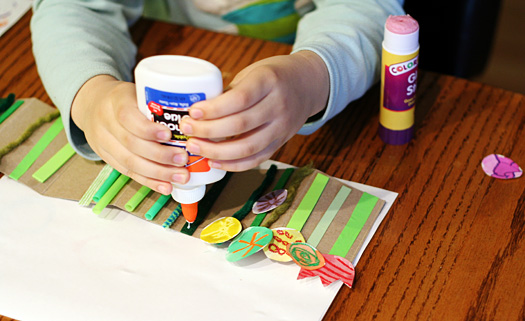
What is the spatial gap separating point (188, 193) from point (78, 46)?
11.9 inches

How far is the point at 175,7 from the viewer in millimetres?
1058

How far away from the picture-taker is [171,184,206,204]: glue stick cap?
61 cm

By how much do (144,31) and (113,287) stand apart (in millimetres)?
483

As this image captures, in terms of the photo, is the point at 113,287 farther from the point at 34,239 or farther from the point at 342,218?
the point at 342,218

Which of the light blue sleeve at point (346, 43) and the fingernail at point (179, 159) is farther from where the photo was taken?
the light blue sleeve at point (346, 43)

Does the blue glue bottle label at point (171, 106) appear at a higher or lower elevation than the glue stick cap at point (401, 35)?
higher

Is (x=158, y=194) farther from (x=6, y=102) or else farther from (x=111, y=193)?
(x=6, y=102)

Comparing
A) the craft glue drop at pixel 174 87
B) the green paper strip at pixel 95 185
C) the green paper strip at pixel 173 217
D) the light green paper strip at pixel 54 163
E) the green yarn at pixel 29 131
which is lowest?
the green paper strip at pixel 173 217

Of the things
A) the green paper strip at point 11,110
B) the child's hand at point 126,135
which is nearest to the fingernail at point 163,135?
the child's hand at point 126,135

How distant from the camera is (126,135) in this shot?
0.61 meters

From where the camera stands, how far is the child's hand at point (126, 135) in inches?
22.3

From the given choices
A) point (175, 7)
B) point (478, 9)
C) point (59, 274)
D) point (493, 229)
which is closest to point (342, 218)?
point (493, 229)

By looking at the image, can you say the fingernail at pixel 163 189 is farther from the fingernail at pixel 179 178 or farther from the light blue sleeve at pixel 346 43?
the light blue sleeve at pixel 346 43

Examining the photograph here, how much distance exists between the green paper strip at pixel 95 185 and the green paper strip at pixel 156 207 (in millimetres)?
78
